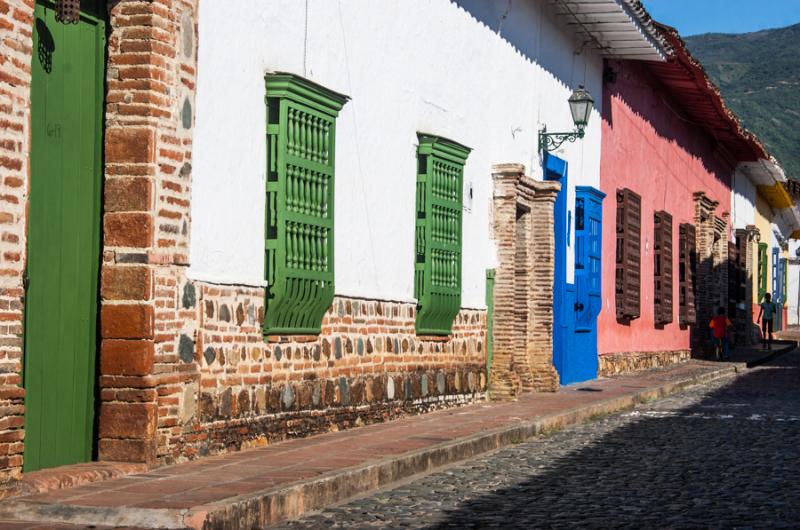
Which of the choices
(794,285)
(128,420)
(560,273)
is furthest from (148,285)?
(794,285)

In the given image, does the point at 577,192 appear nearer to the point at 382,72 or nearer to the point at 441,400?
the point at 441,400

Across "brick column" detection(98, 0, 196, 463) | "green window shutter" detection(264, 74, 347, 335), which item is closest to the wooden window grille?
"green window shutter" detection(264, 74, 347, 335)

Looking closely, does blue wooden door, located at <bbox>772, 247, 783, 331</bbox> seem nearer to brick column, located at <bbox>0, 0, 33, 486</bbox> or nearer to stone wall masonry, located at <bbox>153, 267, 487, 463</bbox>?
stone wall masonry, located at <bbox>153, 267, 487, 463</bbox>

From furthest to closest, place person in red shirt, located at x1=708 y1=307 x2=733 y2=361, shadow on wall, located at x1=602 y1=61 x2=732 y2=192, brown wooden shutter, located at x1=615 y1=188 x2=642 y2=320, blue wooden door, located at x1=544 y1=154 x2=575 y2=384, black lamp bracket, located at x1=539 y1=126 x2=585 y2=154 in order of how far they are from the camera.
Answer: person in red shirt, located at x1=708 y1=307 x2=733 y2=361
brown wooden shutter, located at x1=615 y1=188 x2=642 y2=320
shadow on wall, located at x1=602 y1=61 x2=732 y2=192
blue wooden door, located at x1=544 y1=154 x2=575 y2=384
black lamp bracket, located at x1=539 y1=126 x2=585 y2=154

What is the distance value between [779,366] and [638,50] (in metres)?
→ 10.0

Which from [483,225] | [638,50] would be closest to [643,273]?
[638,50]

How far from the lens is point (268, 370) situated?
9.72m

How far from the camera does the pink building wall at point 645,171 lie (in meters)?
21.5

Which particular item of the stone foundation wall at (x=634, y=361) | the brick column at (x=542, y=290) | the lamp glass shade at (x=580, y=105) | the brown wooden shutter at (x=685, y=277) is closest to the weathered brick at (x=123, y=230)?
the brick column at (x=542, y=290)

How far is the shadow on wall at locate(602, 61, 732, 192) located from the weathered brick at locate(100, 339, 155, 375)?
1416cm

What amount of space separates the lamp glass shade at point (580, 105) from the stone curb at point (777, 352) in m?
11.8

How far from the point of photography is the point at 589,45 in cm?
2014

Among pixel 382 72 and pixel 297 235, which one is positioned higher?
pixel 382 72

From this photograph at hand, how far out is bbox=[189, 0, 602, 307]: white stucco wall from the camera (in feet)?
29.8
